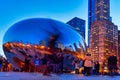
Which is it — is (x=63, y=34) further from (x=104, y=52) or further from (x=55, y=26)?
(x=104, y=52)

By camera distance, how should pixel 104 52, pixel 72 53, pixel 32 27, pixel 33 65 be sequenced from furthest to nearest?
pixel 104 52
pixel 32 27
pixel 72 53
pixel 33 65

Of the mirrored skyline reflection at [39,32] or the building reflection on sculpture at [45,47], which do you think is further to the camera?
the mirrored skyline reflection at [39,32]

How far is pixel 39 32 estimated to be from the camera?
23828 mm

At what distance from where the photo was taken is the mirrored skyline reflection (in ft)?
76.0

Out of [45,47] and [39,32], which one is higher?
[39,32]

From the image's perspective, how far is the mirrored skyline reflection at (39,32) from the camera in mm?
23172

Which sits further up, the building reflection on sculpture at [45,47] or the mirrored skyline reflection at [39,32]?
the mirrored skyline reflection at [39,32]

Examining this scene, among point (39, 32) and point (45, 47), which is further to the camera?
point (39, 32)

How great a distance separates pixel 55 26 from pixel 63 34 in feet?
4.03

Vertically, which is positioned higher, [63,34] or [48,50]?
[63,34]

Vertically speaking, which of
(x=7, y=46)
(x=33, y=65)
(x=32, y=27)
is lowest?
(x=33, y=65)

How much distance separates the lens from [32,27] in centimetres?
2491

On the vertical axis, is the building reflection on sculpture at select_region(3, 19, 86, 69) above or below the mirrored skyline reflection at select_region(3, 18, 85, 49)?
below

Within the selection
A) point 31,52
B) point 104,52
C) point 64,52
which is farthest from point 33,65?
point 104,52
